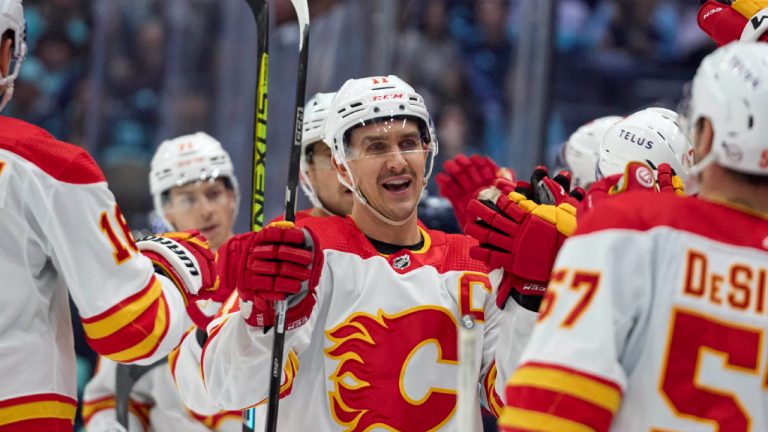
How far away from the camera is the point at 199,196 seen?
13.5 ft

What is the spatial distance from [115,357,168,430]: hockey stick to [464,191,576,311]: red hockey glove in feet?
5.95

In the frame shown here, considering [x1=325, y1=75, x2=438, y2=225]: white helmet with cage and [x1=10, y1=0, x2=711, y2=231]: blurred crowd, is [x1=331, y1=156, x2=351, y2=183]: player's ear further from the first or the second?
[x1=10, y1=0, x2=711, y2=231]: blurred crowd

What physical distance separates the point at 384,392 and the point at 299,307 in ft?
1.01

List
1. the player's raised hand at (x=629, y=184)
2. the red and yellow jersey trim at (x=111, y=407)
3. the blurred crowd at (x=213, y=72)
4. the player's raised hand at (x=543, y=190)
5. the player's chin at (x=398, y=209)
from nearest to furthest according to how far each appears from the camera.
Result: the player's raised hand at (x=629, y=184), the player's raised hand at (x=543, y=190), the player's chin at (x=398, y=209), the red and yellow jersey trim at (x=111, y=407), the blurred crowd at (x=213, y=72)

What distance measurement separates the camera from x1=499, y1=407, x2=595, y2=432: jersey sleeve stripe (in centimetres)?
175

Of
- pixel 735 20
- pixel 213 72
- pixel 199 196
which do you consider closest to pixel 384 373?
pixel 735 20

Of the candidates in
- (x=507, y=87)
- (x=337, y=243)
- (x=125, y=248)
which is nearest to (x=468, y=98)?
(x=507, y=87)

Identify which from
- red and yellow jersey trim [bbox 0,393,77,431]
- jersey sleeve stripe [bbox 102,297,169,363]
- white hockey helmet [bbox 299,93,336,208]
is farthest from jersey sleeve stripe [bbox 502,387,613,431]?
white hockey helmet [bbox 299,93,336,208]

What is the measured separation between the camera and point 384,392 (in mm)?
2652

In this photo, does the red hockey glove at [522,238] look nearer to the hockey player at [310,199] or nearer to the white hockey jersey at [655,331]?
the white hockey jersey at [655,331]

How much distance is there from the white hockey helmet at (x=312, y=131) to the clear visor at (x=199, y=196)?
2.02 feet

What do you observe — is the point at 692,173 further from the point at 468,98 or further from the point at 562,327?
the point at 468,98

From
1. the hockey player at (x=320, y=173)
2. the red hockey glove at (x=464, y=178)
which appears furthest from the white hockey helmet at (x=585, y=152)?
the hockey player at (x=320, y=173)

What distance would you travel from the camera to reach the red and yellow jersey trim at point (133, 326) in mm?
2320
